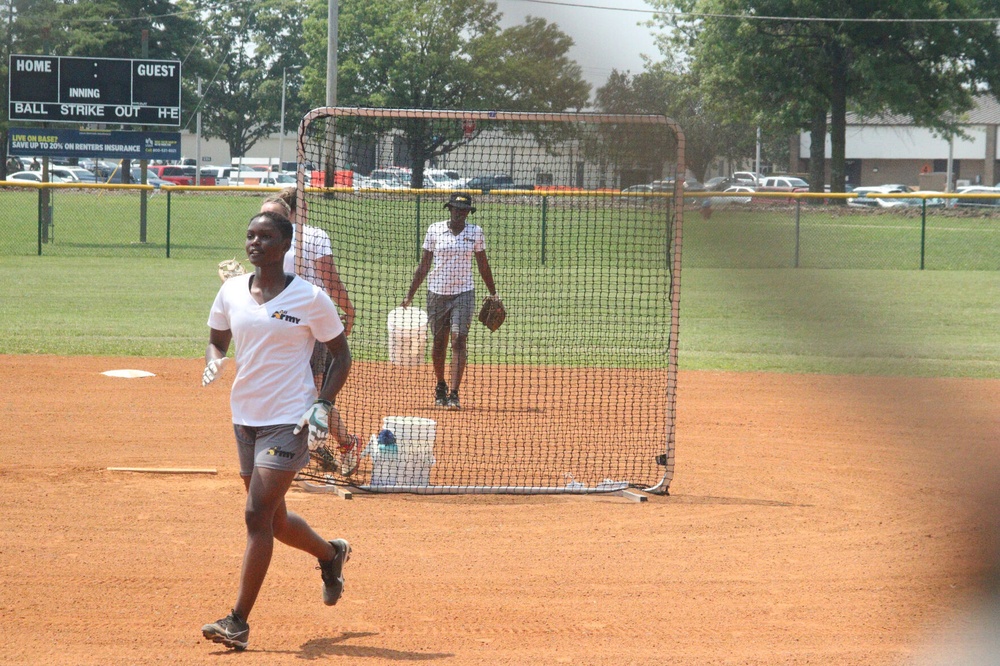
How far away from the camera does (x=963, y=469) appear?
1.38 m

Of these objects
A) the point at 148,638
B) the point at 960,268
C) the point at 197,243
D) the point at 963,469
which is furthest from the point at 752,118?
the point at 197,243

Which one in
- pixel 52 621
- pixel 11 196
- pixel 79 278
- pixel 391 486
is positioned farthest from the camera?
pixel 11 196

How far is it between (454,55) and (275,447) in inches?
129

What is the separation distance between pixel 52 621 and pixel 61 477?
2704 mm

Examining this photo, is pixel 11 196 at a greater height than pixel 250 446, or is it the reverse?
pixel 11 196

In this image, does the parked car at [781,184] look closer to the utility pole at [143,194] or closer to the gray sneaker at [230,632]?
the gray sneaker at [230,632]

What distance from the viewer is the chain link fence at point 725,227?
1.19m

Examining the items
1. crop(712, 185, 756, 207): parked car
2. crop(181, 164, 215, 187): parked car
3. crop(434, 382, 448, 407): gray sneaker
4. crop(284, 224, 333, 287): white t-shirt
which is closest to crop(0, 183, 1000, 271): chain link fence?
crop(712, 185, 756, 207): parked car

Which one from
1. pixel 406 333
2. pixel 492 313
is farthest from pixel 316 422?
pixel 406 333

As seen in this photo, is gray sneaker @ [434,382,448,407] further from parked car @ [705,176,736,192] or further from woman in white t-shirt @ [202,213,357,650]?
parked car @ [705,176,736,192]

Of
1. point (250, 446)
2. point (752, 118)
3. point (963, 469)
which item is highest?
point (752, 118)

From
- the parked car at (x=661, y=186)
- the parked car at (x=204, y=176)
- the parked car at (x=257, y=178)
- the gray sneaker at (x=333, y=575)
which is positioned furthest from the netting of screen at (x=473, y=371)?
the parked car at (x=204, y=176)

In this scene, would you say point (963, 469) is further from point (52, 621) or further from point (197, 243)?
point (197, 243)

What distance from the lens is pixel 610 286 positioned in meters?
17.1
